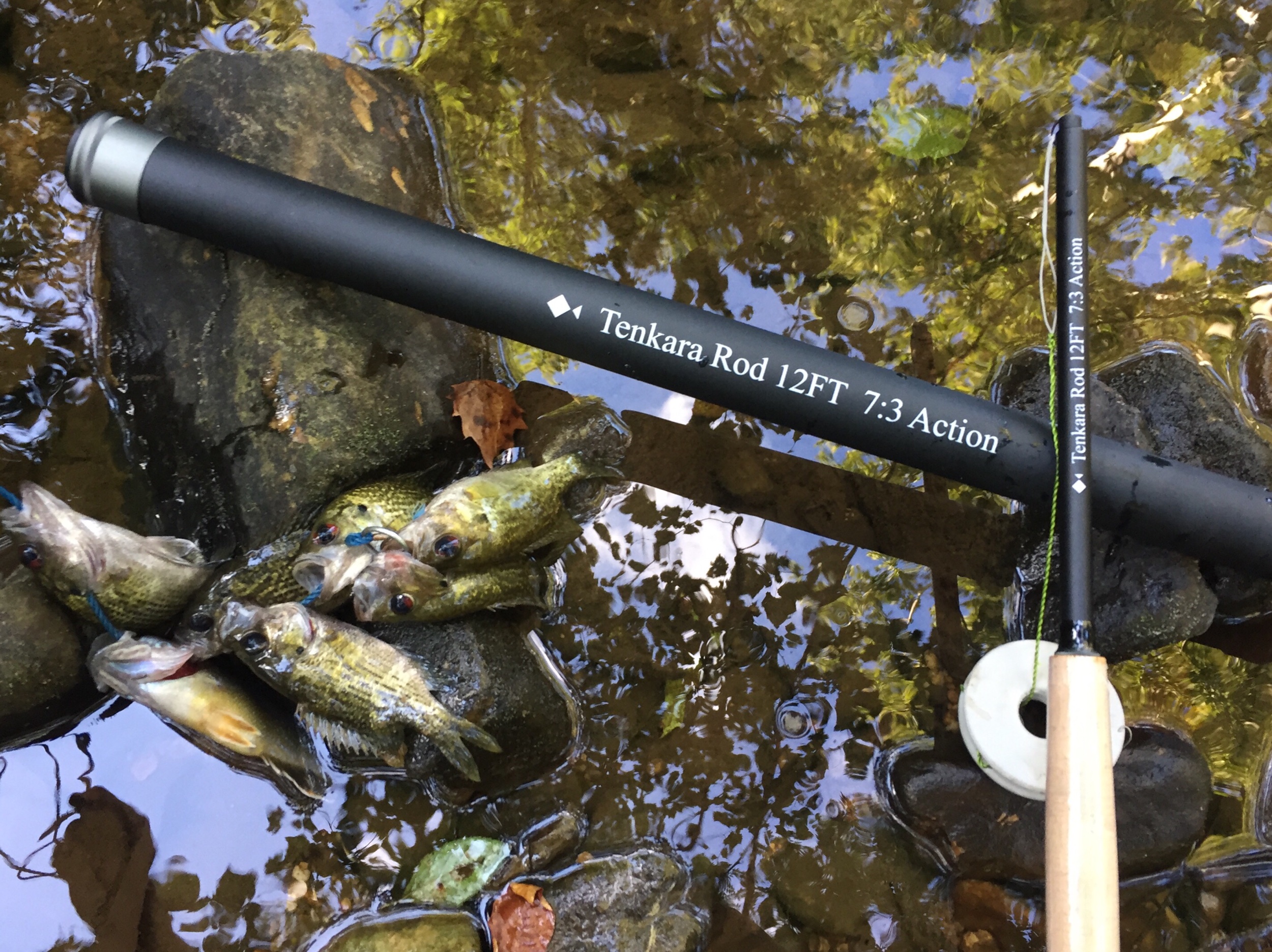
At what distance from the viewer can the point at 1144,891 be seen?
2902mm

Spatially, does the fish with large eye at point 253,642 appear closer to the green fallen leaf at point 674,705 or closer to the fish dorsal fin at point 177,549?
the fish dorsal fin at point 177,549

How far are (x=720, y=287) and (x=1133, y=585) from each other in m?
1.78

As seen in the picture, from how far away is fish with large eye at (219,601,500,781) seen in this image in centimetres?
259

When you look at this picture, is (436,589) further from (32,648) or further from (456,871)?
(32,648)

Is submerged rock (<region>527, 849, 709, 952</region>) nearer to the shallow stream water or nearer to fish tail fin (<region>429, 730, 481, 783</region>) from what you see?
the shallow stream water

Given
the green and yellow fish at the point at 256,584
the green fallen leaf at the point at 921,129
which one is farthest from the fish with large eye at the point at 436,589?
the green fallen leaf at the point at 921,129

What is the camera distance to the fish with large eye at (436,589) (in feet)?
8.47

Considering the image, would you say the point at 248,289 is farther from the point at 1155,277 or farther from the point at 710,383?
the point at 1155,277

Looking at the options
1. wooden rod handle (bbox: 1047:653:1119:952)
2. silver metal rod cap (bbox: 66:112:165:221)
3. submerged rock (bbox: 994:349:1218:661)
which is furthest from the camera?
submerged rock (bbox: 994:349:1218:661)

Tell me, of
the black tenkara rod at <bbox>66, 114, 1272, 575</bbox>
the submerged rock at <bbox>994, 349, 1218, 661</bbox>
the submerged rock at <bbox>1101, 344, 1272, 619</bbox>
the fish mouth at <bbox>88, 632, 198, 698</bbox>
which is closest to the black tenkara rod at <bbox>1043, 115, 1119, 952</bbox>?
the black tenkara rod at <bbox>66, 114, 1272, 575</bbox>

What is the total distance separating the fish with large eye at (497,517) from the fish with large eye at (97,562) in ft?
2.63

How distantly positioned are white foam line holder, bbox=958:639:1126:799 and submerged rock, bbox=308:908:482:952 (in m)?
1.79

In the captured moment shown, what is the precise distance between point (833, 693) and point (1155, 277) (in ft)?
6.48

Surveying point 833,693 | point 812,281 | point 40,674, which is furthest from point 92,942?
point 812,281
